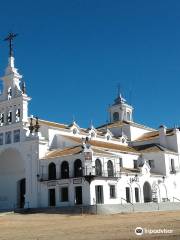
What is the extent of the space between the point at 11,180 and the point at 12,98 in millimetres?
10732

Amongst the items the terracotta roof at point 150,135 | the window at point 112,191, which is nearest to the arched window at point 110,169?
the window at point 112,191

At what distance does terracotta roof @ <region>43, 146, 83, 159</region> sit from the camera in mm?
49197

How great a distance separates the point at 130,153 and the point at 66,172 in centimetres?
1321

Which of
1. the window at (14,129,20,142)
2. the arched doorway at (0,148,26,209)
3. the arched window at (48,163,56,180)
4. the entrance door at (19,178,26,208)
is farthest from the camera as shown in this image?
the entrance door at (19,178,26,208)

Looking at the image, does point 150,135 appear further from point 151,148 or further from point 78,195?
point 78,195

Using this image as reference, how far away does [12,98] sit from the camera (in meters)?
55.9

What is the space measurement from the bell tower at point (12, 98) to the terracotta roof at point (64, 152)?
5461 mm

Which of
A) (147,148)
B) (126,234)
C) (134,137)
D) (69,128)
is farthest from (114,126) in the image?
(126,234)

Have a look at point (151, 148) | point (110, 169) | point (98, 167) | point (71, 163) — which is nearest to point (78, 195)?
point (71, 163)

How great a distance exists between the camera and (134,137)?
70438 mm

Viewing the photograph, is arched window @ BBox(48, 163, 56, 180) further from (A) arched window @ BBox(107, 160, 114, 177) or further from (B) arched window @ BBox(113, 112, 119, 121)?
(B) arched window @ BBox(113, 112, 119, 121)

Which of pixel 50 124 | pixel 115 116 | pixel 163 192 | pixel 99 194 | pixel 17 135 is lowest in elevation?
pixel 99 194

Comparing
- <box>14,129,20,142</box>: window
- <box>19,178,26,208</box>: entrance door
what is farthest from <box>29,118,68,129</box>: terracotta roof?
<box>19,178,26,208</box>: entrance door

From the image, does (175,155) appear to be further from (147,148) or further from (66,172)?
(66,172)
